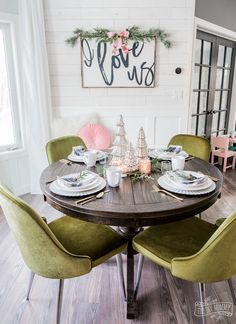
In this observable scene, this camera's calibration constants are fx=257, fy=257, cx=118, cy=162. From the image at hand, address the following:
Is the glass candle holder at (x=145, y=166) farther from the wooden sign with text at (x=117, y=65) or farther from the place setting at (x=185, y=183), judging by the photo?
the wooden sign with text at (x=117, y=65)

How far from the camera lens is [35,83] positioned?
2.89m

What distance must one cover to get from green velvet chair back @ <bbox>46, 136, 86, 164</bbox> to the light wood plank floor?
0.87 metres

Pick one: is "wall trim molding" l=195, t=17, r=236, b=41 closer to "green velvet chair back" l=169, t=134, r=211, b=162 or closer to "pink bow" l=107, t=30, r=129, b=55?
"pink bow" l=107, t=30, r=129, b=55

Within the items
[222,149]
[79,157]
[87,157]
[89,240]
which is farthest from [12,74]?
[222,149]

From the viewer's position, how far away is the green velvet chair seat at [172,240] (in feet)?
4.38

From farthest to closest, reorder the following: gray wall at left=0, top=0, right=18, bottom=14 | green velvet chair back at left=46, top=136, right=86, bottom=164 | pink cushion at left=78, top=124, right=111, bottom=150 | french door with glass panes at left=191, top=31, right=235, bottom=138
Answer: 1. french door with glass panes at left=191, top=31, right=235, bottom=138
2. pink cushion at left=78, top=124, right=111, bottom=150
3. gray wall at left=0, top=0, right=18, bottom=14
4. green velvet chair back at left=46, top=136, right=86, bottom=164

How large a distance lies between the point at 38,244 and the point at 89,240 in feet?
1.18

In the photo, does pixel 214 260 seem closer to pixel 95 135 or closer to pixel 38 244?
pixel 38 244

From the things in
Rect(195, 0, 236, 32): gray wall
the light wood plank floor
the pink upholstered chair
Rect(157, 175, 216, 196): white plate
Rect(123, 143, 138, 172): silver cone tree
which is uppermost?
Rect(195, 0, 236, 32): gray wall

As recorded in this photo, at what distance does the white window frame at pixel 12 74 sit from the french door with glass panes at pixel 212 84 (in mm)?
2382

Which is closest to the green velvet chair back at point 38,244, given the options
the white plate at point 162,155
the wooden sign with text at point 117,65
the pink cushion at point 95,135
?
the white plate at point 162,155

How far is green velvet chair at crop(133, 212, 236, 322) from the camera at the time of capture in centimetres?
107

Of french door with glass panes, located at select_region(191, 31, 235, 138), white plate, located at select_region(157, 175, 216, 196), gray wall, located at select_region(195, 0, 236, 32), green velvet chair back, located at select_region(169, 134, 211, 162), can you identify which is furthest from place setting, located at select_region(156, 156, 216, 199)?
gray wall, located at select_region(195, 0, 236, 32)

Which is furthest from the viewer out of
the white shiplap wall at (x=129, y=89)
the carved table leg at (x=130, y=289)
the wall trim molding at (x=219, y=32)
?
the wall trim molding at (x=219, y=32)
